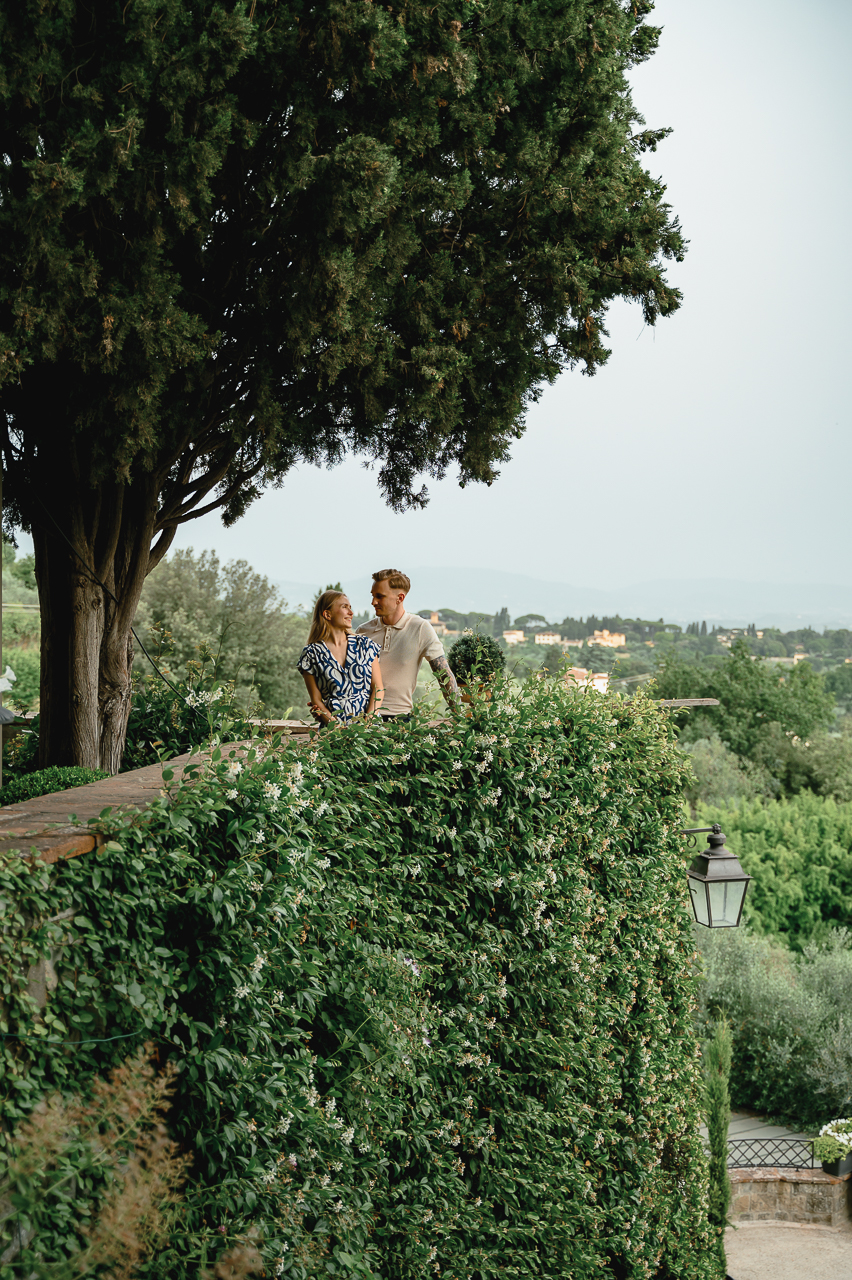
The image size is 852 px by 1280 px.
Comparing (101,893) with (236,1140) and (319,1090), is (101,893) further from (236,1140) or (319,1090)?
(319,1090)

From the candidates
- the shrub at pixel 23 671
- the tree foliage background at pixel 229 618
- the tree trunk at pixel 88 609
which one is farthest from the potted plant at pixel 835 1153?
the shrub at pixel 23 671

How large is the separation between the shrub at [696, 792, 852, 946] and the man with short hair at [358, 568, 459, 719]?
1942cm

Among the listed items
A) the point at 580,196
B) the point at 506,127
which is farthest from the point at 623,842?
the point at 506,127

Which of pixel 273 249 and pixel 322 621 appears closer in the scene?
pixel 322 621

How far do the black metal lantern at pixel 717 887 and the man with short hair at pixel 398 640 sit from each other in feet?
8.43

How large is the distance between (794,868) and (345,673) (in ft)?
76.7

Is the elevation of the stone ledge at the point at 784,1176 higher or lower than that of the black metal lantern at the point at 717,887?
lower

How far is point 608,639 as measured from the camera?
7362 centimetres

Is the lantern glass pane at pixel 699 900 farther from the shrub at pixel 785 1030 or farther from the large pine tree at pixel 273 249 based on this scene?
the shrub at pixel 785 1030

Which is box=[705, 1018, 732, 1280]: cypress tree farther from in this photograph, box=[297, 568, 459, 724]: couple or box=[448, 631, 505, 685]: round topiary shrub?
box=[297, 568, 459, 724]: couple

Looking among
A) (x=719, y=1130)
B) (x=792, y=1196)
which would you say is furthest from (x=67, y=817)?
(x=792, y=1196)

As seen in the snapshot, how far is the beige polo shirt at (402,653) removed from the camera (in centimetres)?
605

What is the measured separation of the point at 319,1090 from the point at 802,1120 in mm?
15777

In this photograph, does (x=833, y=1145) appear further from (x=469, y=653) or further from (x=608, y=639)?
(x=608, y=639)
